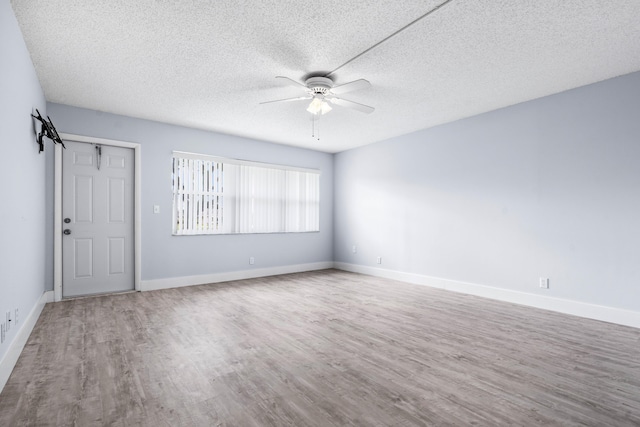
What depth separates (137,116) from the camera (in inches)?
195

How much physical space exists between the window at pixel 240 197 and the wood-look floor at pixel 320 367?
1.86m

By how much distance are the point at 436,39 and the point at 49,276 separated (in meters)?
5.45

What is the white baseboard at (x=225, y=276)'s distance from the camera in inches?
202

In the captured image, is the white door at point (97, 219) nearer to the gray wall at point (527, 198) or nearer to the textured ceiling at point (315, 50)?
the textured ceiling at point (315, 50)

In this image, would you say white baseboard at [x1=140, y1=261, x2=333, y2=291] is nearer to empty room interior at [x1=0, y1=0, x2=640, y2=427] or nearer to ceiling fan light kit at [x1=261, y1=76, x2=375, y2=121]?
empty room interior at [x1=0, y1=0, x2=640, y2=427]

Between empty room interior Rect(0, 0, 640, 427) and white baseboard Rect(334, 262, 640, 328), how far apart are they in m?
0.03

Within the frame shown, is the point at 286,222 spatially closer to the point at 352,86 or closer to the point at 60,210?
the point at 60,210

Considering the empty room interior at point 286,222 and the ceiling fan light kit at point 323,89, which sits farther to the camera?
the ceiling fan light kit at point 323,89

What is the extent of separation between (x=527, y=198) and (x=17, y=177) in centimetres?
564

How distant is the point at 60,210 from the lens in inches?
173

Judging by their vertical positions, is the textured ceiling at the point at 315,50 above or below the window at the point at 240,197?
above

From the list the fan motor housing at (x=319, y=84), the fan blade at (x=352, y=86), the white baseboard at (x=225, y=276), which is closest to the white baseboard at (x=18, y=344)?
the white baseboard at (x=225, y=276)

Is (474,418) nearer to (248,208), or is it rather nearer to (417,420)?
(417,420)

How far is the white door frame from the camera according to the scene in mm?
4367
